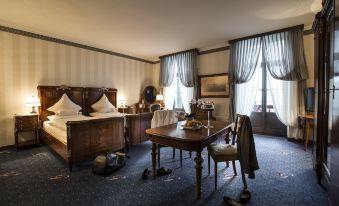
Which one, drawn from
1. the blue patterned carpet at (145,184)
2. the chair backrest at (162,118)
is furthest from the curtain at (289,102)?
the chair backrest at (162,118)

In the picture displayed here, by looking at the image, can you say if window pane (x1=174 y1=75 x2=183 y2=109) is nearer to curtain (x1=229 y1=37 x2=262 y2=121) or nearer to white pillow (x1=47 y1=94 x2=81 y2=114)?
curtain (x1=229 y1=37 x2=262 y2=121)

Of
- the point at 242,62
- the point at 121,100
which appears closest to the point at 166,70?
the point at 121,100

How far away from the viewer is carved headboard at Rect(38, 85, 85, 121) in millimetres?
4512

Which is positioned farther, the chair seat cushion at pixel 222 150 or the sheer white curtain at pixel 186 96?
the sheer white curtain at pixel 186 96

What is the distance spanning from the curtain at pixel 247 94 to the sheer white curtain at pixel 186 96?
1700 mm

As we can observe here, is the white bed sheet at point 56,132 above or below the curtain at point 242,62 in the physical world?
below

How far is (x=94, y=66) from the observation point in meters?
5.79

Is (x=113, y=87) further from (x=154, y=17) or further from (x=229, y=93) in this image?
(x=229, y=93)

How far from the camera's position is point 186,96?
258 inches

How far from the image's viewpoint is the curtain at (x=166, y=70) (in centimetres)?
695

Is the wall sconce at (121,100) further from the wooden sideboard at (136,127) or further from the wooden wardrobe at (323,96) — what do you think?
the wooden wardrobe at (323,96)

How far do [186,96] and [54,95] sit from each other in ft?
14.0

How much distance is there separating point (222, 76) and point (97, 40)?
4.12 meters

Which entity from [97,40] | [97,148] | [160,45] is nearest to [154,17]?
[160,45]
